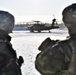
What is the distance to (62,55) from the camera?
5.98ft

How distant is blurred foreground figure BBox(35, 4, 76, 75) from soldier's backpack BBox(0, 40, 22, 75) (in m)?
0.69

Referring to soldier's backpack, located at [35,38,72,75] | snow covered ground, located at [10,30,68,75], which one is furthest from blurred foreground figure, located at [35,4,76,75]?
snow covered ground, located at [10,30,68,75]

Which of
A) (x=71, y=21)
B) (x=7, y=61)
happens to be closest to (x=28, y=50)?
(x=7, y=61)

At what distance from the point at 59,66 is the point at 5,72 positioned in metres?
0.82

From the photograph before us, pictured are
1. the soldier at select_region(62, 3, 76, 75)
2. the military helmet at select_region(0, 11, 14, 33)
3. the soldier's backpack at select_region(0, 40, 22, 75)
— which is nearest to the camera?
the soldier at select_region(62, 3, 76, 75)

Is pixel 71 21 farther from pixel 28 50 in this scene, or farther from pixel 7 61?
pixel 28 50

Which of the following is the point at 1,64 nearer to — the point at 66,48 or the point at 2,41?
the point at 2,41

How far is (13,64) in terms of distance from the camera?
2604 millimetres

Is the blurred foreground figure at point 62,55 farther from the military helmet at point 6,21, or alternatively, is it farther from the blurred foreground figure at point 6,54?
the military helmet at point 6,21

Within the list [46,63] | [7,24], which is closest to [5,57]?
[7,24]

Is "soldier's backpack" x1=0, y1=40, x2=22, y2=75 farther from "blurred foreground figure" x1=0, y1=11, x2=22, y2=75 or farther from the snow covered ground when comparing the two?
the snow covered ground

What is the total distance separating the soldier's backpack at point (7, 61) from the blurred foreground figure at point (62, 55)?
688 millimetres

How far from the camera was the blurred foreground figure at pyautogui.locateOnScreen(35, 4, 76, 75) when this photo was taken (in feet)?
5.93

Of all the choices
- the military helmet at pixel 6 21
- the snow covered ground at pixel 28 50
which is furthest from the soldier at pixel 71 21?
the military helmet at pixel 6 21
